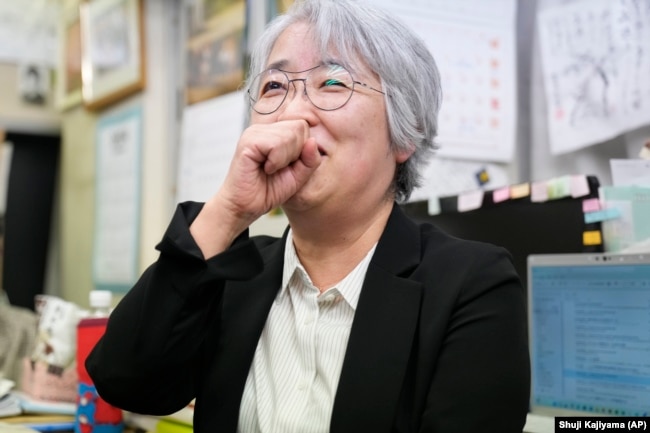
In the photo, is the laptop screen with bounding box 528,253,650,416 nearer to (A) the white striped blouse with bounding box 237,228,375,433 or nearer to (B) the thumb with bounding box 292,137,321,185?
(A) the white striped blouse with bounding box 237,228,375,433

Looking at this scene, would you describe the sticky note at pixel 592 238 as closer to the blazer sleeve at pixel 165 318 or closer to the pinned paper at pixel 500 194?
the pinned paper at pixel 500 194

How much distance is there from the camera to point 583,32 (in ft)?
4.89

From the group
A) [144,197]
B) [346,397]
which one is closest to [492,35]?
[346,397]

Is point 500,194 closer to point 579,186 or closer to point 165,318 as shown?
point 579,186

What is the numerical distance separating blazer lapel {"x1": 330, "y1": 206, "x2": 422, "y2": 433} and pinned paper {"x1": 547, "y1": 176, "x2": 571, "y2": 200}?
1.51 feet

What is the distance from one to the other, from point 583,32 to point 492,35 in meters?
0.26

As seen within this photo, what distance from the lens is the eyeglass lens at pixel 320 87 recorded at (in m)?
0.90

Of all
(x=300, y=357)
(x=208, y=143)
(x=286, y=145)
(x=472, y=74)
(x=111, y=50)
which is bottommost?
(x=300, y=357)

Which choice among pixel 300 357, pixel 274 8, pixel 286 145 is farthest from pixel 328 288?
pixel 274 8

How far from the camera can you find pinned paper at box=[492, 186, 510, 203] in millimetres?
1327

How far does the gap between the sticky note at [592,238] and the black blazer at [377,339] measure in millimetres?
390

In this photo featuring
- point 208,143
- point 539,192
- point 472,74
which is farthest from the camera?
point 208,143

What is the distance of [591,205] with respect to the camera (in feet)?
3.93

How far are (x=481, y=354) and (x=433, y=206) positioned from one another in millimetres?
730
